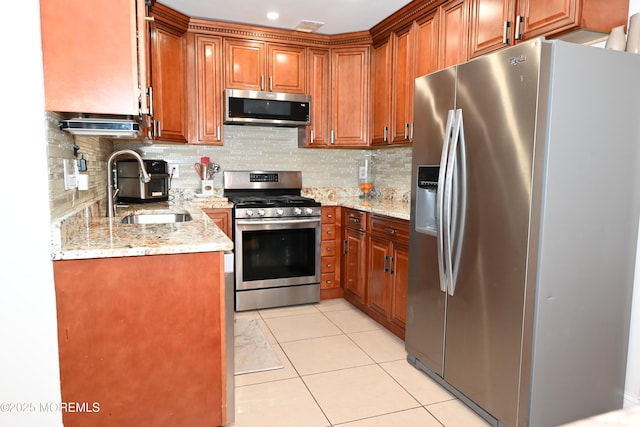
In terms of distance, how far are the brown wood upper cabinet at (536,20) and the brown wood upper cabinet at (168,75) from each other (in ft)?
7.60

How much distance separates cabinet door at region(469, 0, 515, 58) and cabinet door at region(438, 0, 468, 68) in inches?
2.9

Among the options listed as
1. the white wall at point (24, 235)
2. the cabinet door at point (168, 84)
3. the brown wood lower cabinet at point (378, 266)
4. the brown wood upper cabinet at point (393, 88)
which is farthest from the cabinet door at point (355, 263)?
the white wall at point (24, 235)

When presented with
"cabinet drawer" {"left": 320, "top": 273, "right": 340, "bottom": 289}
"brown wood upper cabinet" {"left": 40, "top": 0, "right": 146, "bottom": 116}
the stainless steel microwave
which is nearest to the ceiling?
the stainless steel microwave

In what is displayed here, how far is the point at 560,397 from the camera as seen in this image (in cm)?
186

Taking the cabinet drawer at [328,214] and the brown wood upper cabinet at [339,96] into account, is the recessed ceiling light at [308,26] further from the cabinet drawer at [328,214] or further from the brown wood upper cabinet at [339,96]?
the cabinet drawer at [328,214]

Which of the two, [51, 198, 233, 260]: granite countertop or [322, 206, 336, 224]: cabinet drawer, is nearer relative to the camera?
[51, 198, 233, 260]: granite countertop

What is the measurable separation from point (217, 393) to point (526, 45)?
2.00m

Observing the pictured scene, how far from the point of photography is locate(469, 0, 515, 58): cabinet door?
236 centimetres

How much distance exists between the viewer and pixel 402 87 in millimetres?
3506

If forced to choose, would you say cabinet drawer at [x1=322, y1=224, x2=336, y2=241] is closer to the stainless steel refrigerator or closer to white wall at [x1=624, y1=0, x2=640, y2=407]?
the stainless steel refrigerator

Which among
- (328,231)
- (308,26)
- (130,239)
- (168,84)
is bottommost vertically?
(328,231)

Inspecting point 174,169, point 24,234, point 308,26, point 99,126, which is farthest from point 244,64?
point 24,234

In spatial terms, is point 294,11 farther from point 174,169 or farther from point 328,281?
point 328,281

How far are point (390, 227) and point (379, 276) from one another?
45 cm
